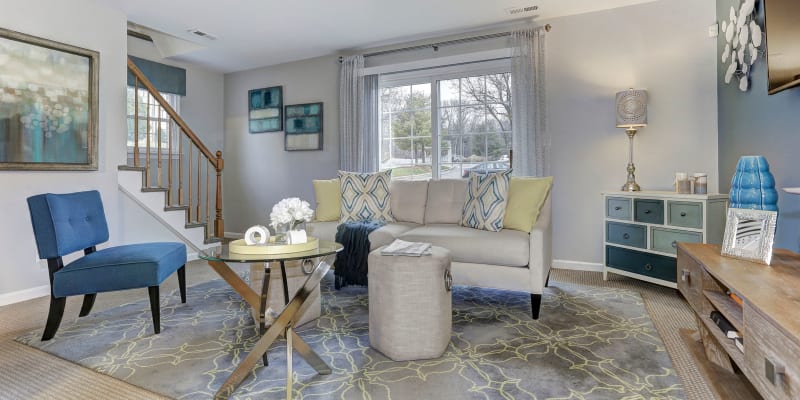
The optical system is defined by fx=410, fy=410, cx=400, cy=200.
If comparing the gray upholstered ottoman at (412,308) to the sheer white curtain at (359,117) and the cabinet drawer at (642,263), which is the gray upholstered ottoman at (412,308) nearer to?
the cabinet drawer at (642,263)

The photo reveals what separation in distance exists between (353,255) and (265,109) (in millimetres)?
3312

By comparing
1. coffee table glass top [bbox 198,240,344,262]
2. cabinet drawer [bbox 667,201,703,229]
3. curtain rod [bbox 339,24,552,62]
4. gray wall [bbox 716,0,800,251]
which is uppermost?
curtain rod [bbox 339,24,552,62]

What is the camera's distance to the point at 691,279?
1.94m

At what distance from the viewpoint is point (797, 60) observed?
1.75 meters

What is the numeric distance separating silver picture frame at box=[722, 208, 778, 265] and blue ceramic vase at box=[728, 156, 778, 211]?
0.07 metres

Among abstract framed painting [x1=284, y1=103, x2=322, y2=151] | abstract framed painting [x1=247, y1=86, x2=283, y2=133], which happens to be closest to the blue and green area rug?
abstract framed painting [x1=284, y1=103, x2=322, y2=151]

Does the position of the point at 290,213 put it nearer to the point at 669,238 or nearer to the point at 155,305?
the point at 155,305

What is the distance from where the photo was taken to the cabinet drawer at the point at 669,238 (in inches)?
112

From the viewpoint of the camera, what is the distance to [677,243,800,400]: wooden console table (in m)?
1.01

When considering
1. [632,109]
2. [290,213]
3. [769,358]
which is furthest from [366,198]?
[769,358]

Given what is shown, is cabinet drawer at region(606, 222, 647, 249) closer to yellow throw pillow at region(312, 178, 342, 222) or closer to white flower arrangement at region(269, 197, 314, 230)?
yellow throw pillow at region(312, 178, 342, 222)

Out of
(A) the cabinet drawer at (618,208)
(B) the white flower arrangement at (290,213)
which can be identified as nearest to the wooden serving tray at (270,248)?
Answer: (B) the white flower arrangement at (290,213)

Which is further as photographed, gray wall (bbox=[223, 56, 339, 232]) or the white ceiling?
gray wall (bbox=[223, 56, 339, 232])

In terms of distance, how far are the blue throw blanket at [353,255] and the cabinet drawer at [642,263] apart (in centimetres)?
195
